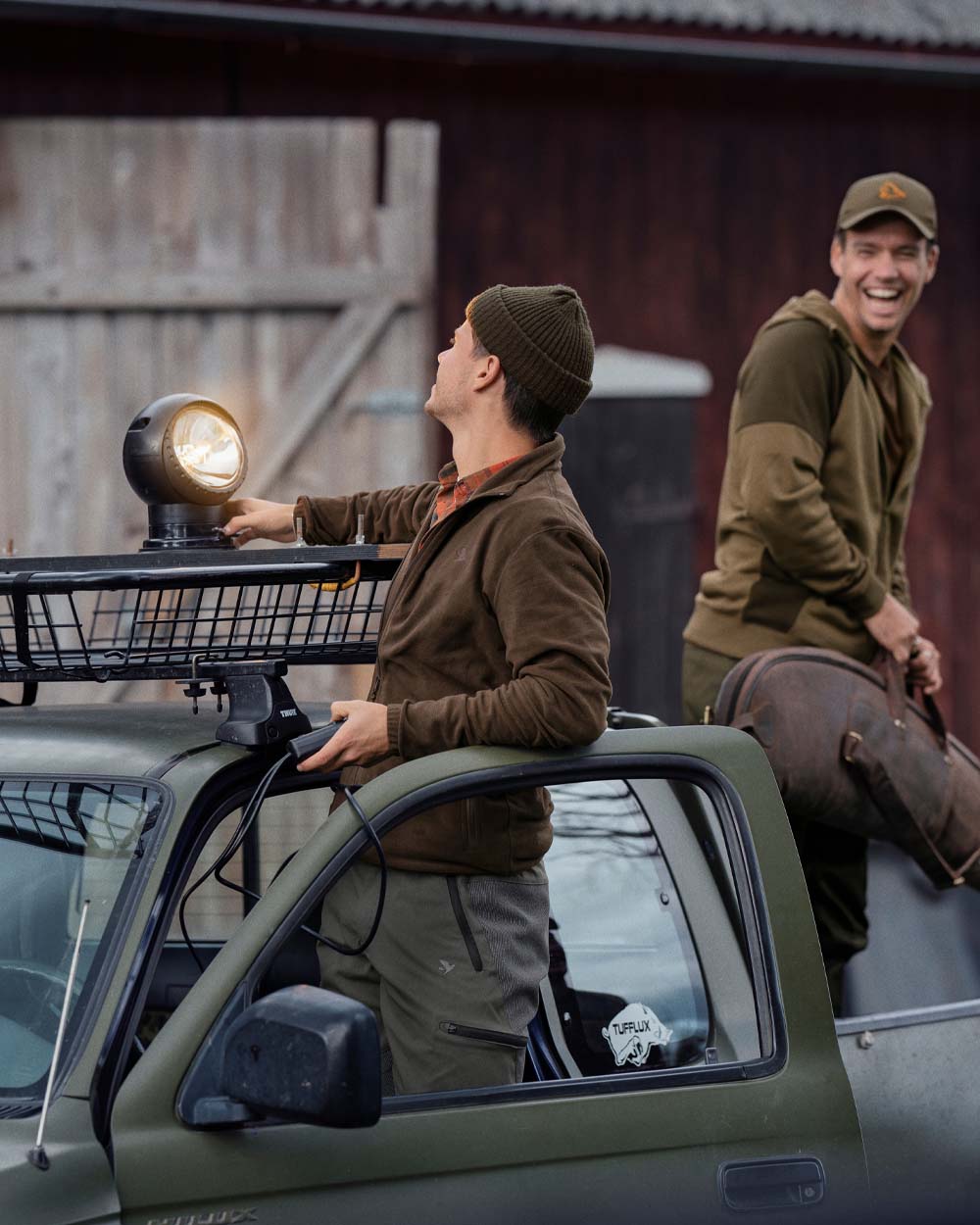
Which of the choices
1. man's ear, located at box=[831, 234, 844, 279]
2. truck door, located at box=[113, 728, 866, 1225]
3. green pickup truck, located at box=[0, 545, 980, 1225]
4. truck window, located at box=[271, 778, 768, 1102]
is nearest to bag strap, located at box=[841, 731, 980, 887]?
truck window, located at box=[271, 778, 768, 1102]

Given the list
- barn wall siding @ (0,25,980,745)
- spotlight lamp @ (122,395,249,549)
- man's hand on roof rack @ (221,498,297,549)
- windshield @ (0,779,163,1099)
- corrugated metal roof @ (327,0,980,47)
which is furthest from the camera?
barn wall siding @ (0,25,980,745)

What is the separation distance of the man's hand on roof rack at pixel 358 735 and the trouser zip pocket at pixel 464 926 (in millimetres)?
229

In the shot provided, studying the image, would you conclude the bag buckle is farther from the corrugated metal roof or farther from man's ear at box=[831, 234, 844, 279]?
the corrugated metal roof

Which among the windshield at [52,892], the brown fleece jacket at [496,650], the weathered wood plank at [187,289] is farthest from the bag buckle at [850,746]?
the weathered wood plank at [187,289]

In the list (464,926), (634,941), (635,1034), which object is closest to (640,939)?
(634,941)

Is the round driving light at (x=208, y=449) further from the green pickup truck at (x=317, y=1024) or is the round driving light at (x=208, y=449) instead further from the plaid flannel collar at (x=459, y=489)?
the plaid flannel collar at (x=459, y=489)

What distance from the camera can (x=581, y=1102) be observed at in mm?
2596

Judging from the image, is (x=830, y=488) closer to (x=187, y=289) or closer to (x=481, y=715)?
(x=481, y=715)

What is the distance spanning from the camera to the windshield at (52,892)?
99.5 inches

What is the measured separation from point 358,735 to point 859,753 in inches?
61.6

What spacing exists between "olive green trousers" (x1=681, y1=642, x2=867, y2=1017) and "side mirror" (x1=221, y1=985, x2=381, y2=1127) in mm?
2034

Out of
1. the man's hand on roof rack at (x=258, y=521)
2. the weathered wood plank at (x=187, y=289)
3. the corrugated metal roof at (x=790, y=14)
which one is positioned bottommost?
the weathered wood plank at (x=187, y=289)

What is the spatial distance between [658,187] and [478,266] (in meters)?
0.90

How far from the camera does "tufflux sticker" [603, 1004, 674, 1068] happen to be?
9.84 feet
